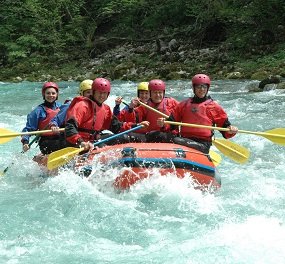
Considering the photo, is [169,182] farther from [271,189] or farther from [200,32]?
[200,32]

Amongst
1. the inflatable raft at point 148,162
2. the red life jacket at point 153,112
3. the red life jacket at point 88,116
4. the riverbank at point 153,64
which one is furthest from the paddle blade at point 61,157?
the riverbank at point 153,64

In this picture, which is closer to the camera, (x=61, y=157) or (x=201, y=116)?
(x=61, y=157)

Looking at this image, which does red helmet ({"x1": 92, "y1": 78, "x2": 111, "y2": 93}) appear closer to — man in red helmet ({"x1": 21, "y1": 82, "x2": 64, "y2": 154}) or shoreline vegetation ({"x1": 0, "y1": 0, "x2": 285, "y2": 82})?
man in red helmet ({"x1": 21, "y1": 82, "x2": 64, "y2": 154})

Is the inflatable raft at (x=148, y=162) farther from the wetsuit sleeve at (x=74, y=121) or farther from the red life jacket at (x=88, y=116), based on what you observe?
the red life jacket at (x=88, y=116)

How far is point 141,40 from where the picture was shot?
73.3 ft

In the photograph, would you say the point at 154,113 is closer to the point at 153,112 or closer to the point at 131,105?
the point at 153,112

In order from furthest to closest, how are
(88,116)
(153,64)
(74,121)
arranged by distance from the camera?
1. (153,64)
2. (88,116)
3. (74,121)

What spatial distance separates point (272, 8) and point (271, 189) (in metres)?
13.3

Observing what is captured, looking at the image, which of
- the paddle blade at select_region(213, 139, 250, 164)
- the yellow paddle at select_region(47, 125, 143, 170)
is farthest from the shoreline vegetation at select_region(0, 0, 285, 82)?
the yellow paddle at select_region(47, 125, 143, 170)

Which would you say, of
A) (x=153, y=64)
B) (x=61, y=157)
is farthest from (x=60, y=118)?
(x=153, y=64)

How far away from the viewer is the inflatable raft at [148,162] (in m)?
5.36

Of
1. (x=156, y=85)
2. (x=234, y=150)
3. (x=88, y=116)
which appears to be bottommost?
(x=234, y=150)

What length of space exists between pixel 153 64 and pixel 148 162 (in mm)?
13912

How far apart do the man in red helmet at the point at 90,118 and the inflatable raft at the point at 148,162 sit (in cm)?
32
